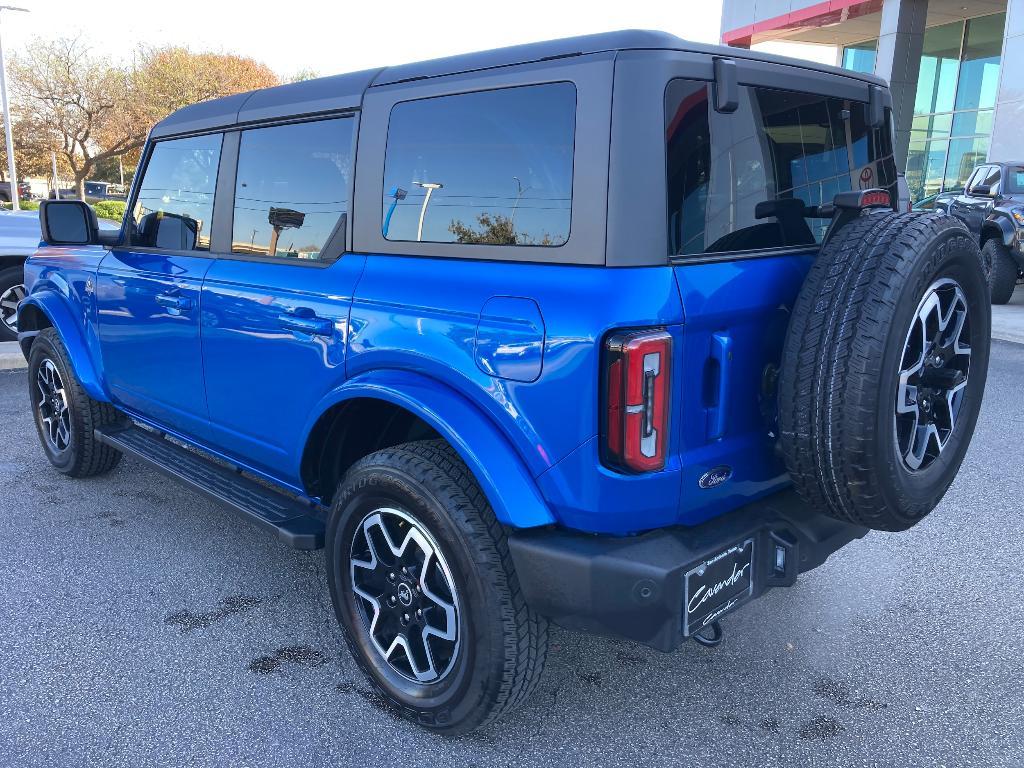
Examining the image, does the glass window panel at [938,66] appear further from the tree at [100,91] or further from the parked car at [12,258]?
the tree at [100,91]

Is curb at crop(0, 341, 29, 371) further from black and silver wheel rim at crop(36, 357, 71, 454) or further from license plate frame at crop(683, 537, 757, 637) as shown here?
license plate frame at crop(683, 537, 757, 637)

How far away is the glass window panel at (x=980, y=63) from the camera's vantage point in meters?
20.7

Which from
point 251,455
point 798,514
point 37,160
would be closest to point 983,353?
point 798,514

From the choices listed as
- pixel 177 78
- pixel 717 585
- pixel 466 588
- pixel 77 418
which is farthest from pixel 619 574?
pixel 177 78

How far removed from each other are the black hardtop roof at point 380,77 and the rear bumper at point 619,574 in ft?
4.17

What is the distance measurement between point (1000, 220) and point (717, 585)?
11.2 meters

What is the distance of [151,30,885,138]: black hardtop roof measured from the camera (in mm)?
2100

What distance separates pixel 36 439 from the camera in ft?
17.8

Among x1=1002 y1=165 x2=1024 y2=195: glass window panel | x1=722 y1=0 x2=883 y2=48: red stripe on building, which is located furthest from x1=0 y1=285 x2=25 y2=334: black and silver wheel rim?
x1=722 y1=0 x2=883 y2=48: red stripe on building

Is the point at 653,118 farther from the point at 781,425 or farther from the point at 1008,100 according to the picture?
the point at 1008,100

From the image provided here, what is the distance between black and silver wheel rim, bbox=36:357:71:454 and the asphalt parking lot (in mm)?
697

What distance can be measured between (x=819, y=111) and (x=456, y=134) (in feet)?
3.85

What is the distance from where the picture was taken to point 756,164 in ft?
7.64

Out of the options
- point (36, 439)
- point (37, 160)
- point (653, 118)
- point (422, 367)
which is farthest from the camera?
point (37, 160)
